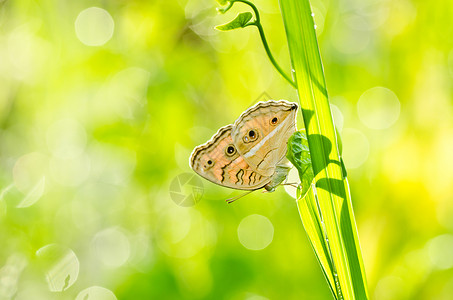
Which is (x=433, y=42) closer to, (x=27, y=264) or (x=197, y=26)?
(x=197, y=26)

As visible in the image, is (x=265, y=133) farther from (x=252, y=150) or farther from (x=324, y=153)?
(x=324, y=153)

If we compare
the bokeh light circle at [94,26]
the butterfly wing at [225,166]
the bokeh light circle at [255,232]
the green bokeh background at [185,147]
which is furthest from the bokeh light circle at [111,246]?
the butterfly wing at [225,166]

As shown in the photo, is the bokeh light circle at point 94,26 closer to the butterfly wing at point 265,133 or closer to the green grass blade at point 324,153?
the butterfly wing at point 265,133

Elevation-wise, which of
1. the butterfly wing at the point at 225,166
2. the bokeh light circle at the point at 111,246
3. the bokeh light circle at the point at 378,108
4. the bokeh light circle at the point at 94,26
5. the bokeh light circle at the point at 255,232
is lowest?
the bokeh light circle at the point at 111,246

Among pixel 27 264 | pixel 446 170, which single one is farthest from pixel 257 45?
pixel 27 264

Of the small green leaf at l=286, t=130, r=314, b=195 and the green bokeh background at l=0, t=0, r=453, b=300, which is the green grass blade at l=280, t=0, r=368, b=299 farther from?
the green bokeh background at l=0, t=0, r=453, b=300
